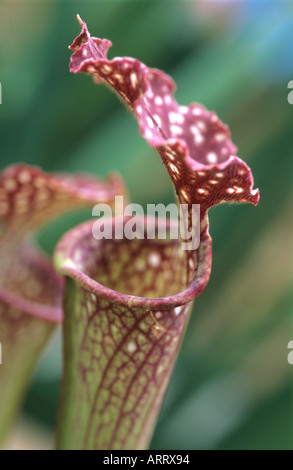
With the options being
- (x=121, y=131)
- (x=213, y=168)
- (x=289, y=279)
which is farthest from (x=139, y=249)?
(x=289, y=279)

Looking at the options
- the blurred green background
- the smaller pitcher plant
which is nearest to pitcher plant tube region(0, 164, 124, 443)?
the smaller pitcher plant

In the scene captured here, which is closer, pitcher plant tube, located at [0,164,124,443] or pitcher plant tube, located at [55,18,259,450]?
pitcher plant tube, located at [55,18,259,450]

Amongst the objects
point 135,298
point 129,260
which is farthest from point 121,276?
point 135,298

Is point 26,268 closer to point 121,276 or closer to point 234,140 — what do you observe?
point 121,276

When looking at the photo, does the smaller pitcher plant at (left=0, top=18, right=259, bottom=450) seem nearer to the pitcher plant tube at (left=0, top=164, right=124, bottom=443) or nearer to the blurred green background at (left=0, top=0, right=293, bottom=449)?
the pitcher plant tube at (left=0, top=164, right=124, bottom=443)

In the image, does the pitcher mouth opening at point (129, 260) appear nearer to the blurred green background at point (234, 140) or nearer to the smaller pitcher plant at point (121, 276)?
the smaller pitcher plant at point (121, 276)

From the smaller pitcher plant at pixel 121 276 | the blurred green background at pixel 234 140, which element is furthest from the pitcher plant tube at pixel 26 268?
the blurred green background at pixel 234 140

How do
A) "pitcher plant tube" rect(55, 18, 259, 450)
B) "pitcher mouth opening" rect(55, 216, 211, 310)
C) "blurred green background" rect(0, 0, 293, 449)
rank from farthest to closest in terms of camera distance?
"blurred green background" rect(0, 0, 293, 449)
"pitcher mouth opening" rect(55, 216, 211, 310)
"pitcher plant tube" rect(55, 18, 259, 450)
